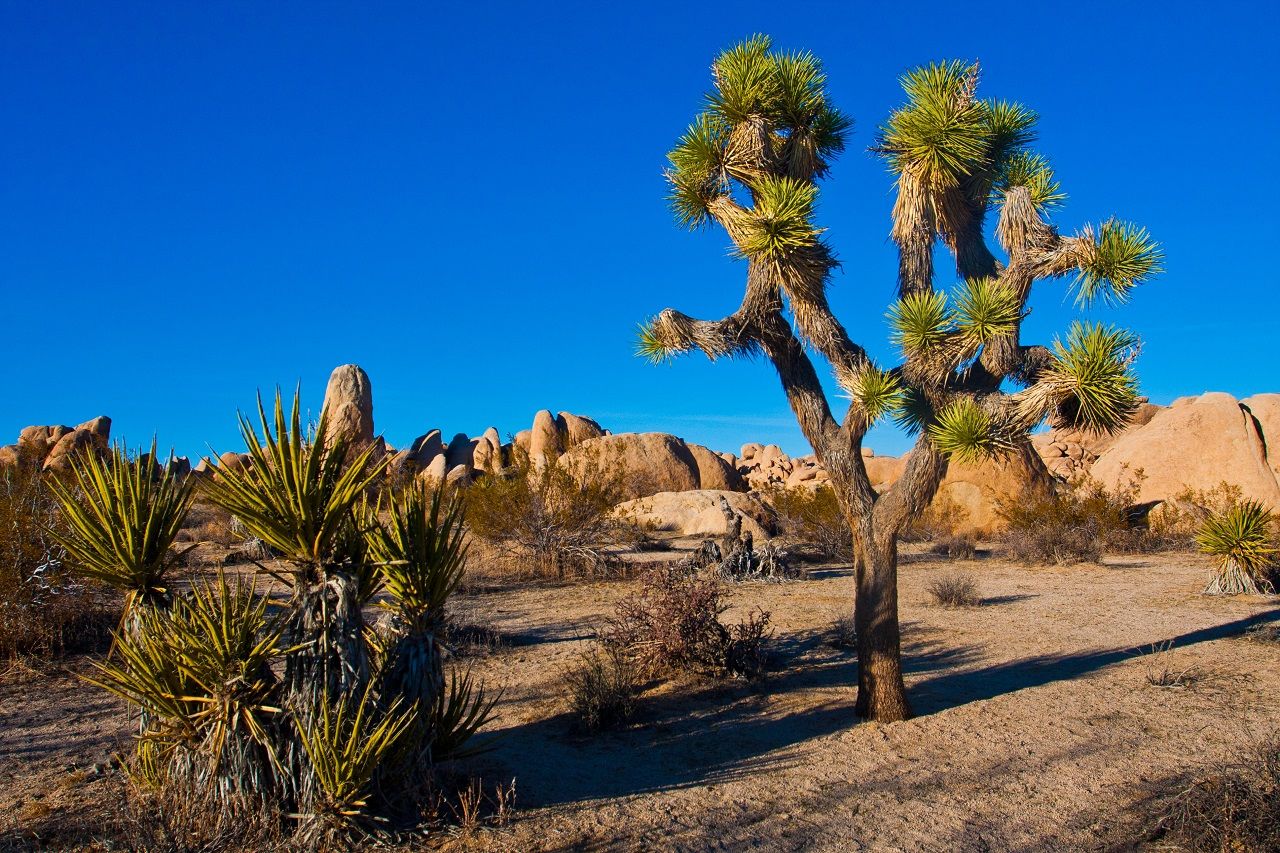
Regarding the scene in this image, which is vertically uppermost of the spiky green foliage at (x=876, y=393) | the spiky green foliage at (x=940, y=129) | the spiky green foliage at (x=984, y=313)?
the spiky green foliage at (x=940, y=129)

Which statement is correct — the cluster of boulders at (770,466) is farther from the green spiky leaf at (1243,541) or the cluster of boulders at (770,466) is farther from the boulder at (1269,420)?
the green spiky leaf at (1243,541)

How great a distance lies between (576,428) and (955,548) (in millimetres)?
19874

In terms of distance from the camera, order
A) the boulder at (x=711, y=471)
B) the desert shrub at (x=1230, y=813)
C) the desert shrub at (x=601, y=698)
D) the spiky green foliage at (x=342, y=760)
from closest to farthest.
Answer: the spiky green foliage at (x=342, y=760), the desert shrub at (x=1230, y=813), the desert shrub at (x=601, y=698), the boulder at (x=711, y=471)

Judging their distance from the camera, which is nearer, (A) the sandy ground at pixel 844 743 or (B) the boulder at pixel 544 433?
(A) the sandy ground at pixel 844 743

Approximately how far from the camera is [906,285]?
729 cm

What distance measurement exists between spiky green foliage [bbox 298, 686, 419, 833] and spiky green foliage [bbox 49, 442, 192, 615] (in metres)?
1.40

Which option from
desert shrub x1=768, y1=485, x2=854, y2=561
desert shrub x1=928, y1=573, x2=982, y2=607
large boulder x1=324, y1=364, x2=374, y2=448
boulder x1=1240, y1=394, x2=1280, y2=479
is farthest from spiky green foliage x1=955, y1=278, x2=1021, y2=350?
large boulder x1=324, y1=364, x2=374, y2=448

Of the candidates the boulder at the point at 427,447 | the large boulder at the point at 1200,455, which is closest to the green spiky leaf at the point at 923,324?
the large boulder at the point at 1200,455

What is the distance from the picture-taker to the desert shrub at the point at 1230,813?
438cm

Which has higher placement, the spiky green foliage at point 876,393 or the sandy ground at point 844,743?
the spiky green foliage at point 876,393

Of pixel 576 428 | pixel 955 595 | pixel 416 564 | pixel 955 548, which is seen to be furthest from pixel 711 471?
pixel 416 564

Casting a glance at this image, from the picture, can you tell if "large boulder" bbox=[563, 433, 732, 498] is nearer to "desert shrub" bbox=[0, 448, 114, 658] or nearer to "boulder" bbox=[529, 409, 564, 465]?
"boulder" bbox=[529, 409, 564, 465]

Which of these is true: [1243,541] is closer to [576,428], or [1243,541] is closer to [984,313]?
[984,313]

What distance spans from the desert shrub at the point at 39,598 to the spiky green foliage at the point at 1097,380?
8.71 metres
